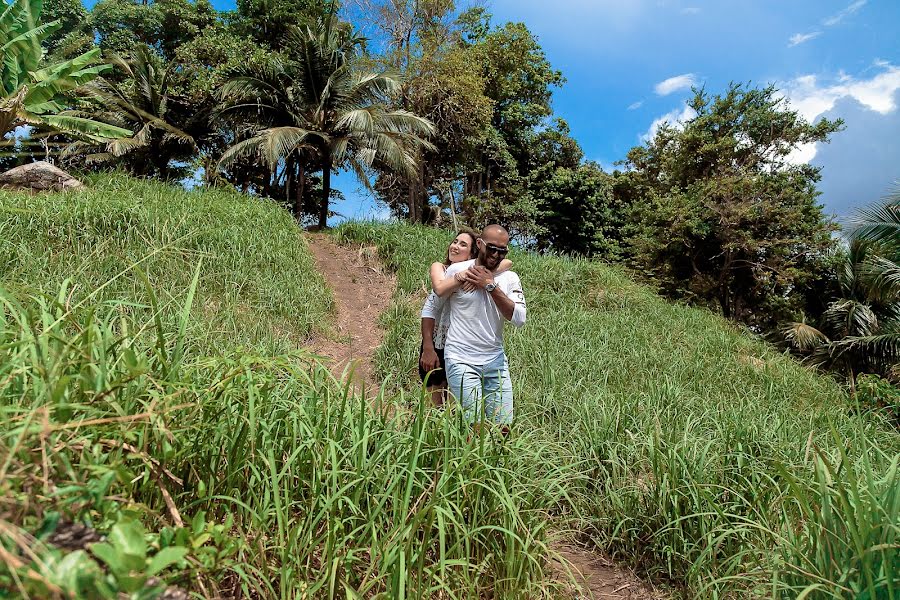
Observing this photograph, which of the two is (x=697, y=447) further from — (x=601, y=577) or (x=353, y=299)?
(x=353, y=299)

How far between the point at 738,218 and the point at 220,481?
16.6 meters

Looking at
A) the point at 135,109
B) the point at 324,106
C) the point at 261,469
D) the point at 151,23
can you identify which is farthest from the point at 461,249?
the point at 151,23

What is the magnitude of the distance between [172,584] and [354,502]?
0.67 m

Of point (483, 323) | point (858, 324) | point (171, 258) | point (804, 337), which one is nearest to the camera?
point (483, 323)

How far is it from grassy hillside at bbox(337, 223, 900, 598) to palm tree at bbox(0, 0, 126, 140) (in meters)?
6.53

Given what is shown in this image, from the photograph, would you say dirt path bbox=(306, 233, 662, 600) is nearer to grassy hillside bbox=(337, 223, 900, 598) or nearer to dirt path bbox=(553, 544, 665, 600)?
dirt path bbox=(553, 544, 665, 600)

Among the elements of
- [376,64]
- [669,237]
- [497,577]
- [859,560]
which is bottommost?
[497,577]

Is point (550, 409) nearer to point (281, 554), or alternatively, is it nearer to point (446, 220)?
point (281, 554)

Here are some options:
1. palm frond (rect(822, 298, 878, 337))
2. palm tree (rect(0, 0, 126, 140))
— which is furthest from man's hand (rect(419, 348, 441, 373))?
palm frond (rect(822, 298, 878, 337))

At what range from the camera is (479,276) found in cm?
256

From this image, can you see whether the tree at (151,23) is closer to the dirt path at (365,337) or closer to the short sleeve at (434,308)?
the dirt path at (365,337)

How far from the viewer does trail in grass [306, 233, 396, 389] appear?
20.7ft

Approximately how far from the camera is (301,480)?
5.09ft

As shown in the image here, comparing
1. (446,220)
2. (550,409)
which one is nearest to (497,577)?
(550,409)
